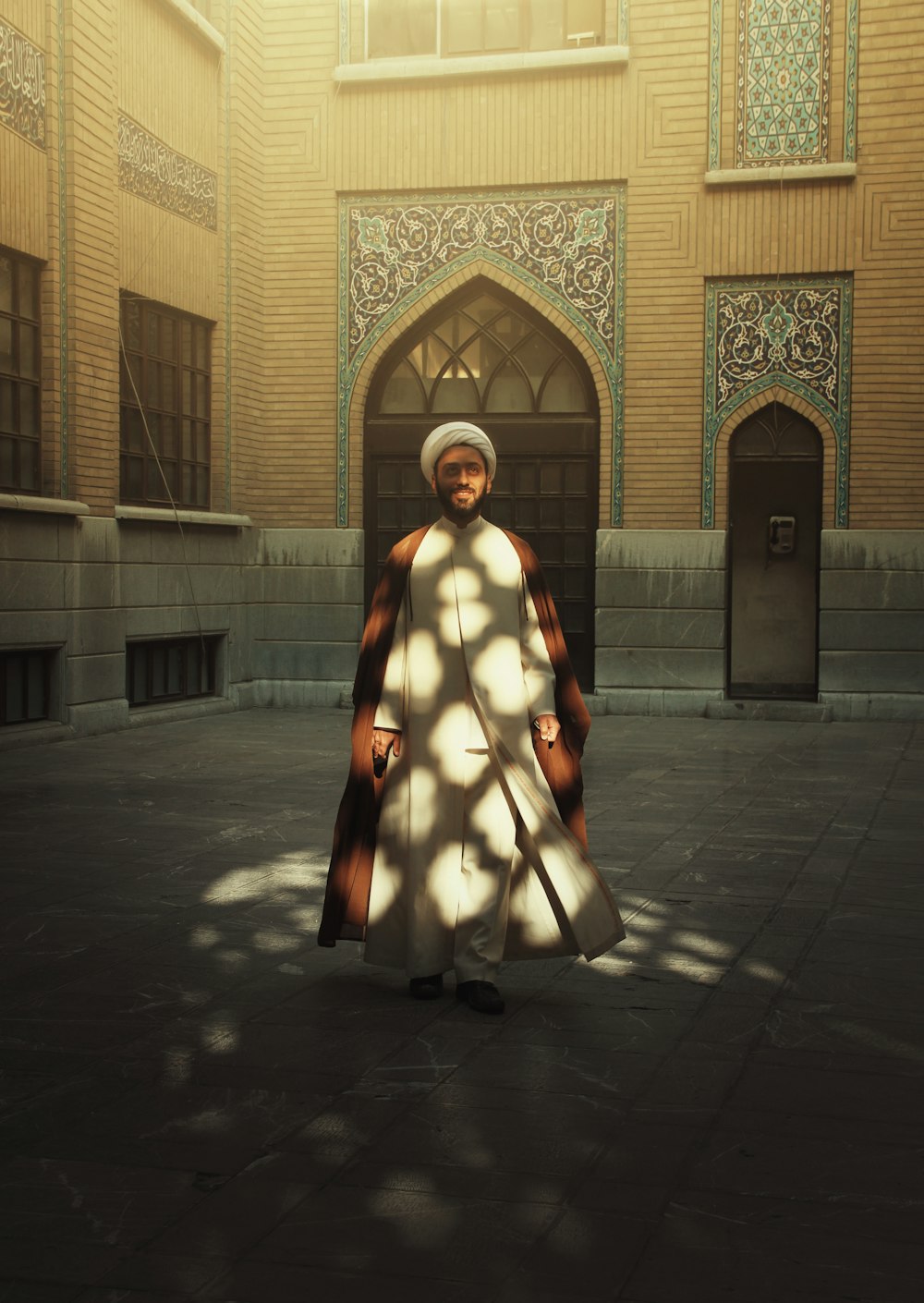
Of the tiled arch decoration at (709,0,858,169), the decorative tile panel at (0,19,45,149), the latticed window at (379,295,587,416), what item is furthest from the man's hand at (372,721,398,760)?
the tiled arch decoration at (709,0,858,169)

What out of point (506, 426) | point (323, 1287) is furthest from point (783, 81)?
point (323, 1287)

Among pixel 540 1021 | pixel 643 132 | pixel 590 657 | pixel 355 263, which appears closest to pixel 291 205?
pixel 355 263

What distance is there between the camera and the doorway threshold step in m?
14.2

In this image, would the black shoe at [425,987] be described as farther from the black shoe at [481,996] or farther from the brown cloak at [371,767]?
the brown cloak at [371,767]

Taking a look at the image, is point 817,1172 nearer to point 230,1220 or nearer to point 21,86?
point 230,1220

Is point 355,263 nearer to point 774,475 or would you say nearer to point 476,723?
point 774,475

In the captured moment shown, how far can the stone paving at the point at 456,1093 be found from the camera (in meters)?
2.83

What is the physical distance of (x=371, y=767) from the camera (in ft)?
15.9

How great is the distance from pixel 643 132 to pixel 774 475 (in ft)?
12.3

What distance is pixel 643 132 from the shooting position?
46.7 ft

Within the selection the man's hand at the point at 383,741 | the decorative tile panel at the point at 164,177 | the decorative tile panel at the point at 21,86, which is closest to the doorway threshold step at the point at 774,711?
the decorative tile panel at the point at 164,177

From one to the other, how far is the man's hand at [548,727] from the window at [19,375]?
7329 mm

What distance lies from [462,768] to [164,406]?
9.43 metres

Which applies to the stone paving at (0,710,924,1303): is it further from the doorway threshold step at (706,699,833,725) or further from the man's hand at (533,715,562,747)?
the doorway threshold step at (706,699,833,725)
